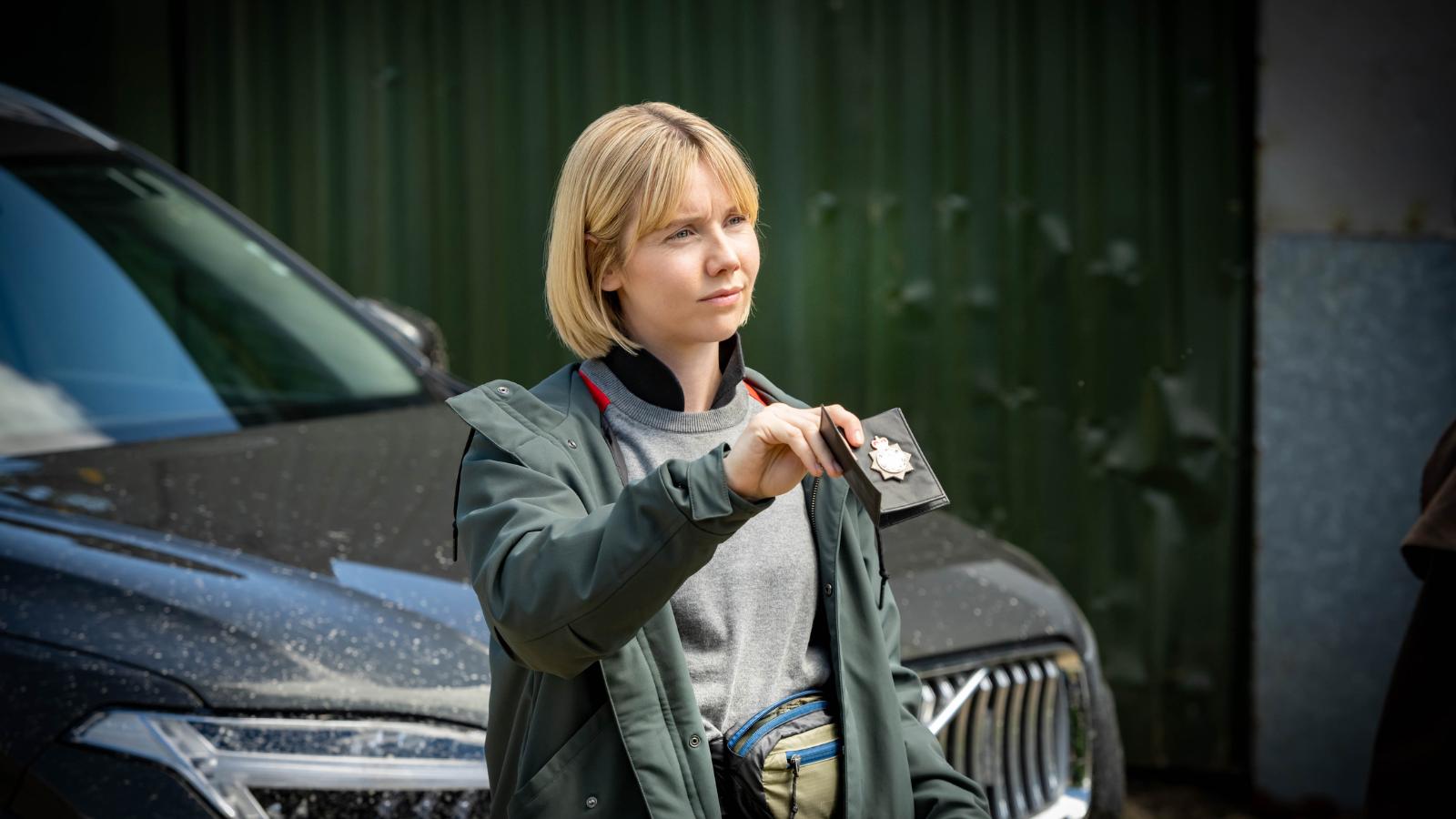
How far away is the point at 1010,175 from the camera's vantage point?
4461 mm

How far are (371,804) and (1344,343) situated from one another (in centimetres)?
372

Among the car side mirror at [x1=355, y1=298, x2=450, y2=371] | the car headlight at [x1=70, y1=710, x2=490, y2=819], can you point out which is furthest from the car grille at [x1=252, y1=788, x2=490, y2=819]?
the car side mirror at [x1=355, y1=298, x2=450, y2=371]

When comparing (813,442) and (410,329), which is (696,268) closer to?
(813,442)

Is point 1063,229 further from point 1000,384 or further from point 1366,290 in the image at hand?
point 1366,290

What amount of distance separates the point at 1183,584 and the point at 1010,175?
1620 millimetres

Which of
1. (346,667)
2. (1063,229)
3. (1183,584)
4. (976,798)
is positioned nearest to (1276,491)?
(1183,584)

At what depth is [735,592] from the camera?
1533 millimetres

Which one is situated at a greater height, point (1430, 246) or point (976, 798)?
point (1430, 246)

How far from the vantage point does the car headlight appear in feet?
5.89

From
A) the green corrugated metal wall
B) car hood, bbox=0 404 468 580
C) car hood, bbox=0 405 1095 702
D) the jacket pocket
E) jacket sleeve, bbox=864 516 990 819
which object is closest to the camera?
the jacket pocket

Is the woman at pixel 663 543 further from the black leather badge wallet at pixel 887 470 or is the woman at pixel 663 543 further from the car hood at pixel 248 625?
the car hood at pixel 248 625

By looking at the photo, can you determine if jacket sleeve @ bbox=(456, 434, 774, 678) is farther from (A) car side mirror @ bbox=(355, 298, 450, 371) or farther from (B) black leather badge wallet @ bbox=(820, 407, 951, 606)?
(A) car side mirror @ bbox=(355, 298, 450, 371)

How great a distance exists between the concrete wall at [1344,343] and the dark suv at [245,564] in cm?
202

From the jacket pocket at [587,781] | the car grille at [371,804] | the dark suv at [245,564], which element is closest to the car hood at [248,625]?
the dark suv at [245,564]
